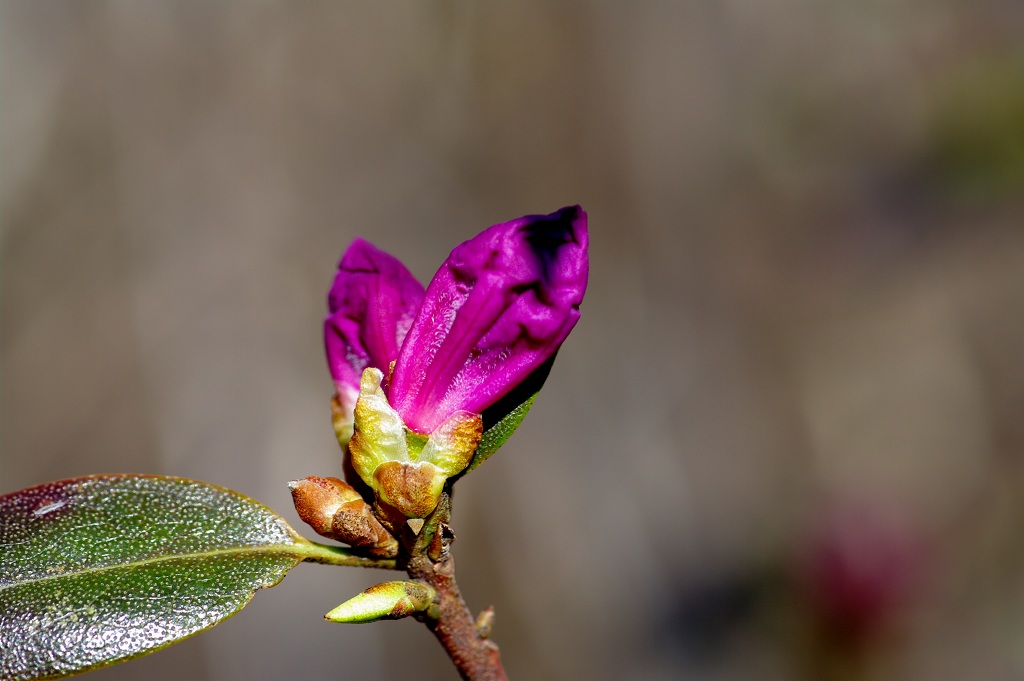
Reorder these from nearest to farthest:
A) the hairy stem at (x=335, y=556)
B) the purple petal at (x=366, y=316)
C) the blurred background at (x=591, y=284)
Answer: the hairy stem at (x=335, y=556) < the purple petal at (x=366, y=316) < the blurred background at (x=591, y=284)

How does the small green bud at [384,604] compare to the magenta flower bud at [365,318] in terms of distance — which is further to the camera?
the magenta flower bud at [365,318]

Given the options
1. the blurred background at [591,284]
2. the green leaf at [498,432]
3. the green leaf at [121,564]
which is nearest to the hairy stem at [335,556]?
the green leaf at [121,564]

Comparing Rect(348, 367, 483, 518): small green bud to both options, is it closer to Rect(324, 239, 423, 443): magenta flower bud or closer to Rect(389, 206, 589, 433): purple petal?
Rect(389, 206, 589, 433): purple petal

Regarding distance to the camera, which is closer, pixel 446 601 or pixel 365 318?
pixel 446 601

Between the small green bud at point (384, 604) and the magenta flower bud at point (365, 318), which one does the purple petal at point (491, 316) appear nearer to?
the magenta flower bud at point (365, 318)

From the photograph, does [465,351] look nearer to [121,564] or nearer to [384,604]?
[384,604]

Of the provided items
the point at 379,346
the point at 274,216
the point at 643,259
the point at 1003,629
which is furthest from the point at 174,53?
the point at 1003,629

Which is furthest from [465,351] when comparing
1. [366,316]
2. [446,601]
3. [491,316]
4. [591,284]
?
[591,284]
